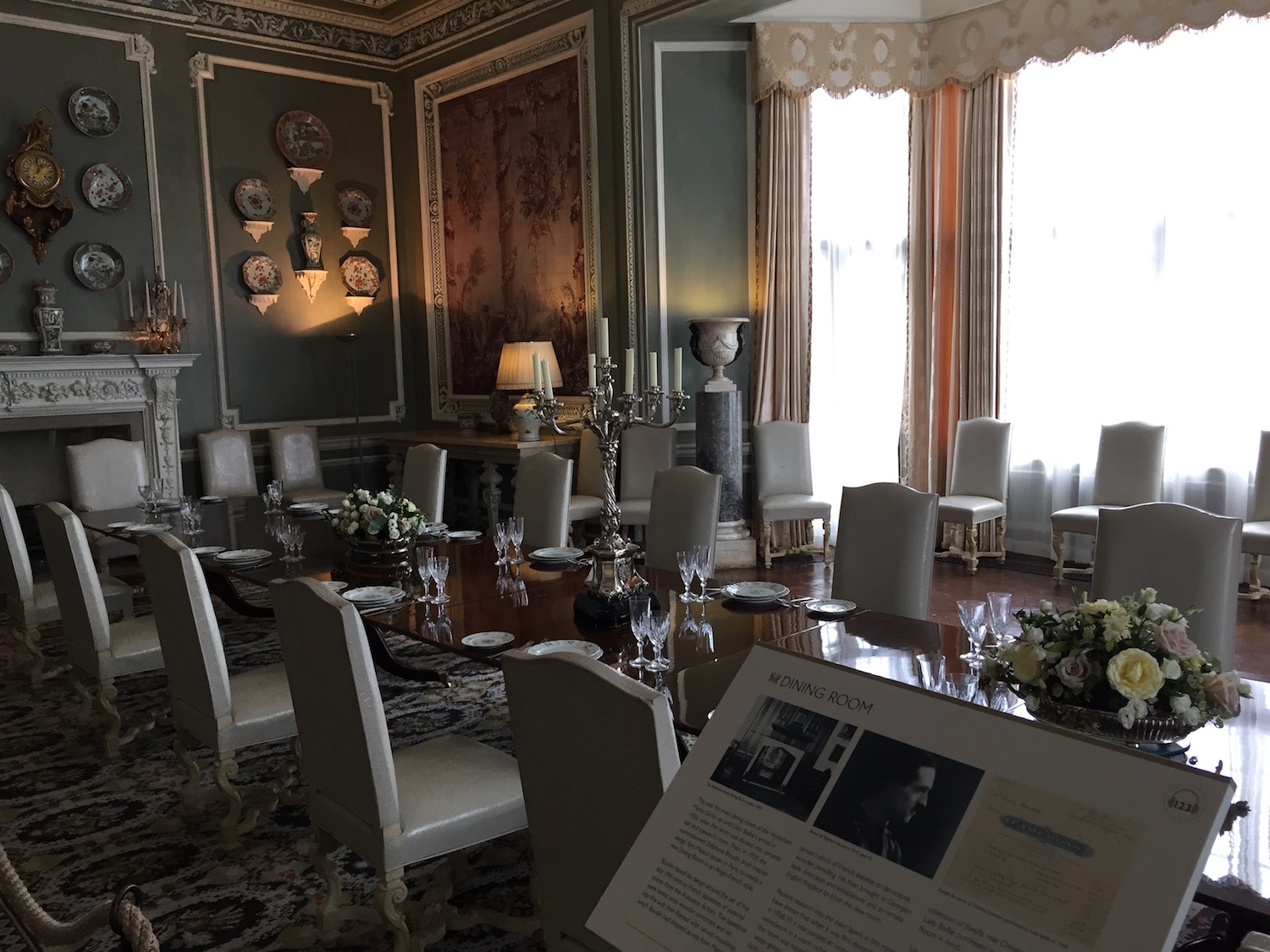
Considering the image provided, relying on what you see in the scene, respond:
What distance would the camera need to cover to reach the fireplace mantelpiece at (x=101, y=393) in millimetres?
5984

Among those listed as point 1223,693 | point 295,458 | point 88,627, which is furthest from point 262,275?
point 1223,693

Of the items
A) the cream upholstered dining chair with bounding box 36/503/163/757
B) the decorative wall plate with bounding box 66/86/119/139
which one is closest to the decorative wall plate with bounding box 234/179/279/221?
the decorative wall plate with bounding box 66/86/119/139

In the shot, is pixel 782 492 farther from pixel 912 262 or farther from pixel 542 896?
pixel 542 896

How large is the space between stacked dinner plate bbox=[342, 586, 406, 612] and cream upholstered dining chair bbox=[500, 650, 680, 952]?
1424 millimetres

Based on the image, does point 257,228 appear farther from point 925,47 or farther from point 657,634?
point 657,634

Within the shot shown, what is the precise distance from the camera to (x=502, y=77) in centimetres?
705

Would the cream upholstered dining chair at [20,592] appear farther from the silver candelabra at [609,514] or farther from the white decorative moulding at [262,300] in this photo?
the white decorative moulding at [262,300]

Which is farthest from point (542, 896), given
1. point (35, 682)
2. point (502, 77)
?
point (502, 77)

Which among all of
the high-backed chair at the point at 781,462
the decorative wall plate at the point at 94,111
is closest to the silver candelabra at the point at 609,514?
the high-backed chair at the point at 781,462

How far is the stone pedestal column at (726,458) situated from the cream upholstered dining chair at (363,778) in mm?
3883

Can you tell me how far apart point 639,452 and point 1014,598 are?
229 cm

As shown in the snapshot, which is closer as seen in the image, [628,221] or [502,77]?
[628,221]

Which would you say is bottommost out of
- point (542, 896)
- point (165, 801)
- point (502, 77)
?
point (165, 801)

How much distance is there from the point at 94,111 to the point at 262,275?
1397 mm
